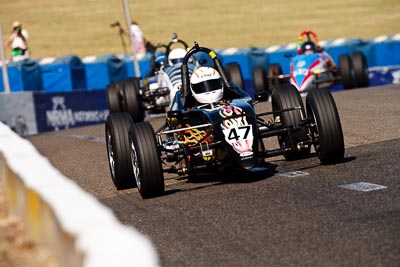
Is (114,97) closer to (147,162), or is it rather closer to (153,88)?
(153,88)

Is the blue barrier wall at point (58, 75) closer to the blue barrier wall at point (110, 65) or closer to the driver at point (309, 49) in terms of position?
A: the blue barrier wall at point (110, 65)

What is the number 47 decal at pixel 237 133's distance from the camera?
401 inches

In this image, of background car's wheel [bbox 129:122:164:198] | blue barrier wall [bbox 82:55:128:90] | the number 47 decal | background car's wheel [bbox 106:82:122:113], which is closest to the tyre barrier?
background car's wheel [bbox 129:122:164:198]

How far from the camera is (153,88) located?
70.7 ft

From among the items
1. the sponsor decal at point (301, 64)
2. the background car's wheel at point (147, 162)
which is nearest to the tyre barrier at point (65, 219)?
the background car's wheel at point (147, 162)

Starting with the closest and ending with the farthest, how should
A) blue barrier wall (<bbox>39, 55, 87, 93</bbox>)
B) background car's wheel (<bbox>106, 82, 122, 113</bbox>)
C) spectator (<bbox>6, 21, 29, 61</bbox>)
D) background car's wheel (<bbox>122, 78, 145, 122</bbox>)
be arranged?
1. background car's wheel (<bbox>122, 78, 145, 122</bbox>)
2. background car's wheel (<bbox>106, 82, 122, 113</bbox>)
3. blue barrier wall (<bbox>39, 55, 87, 93</bbox>)
4. spectator (<bbox>6, 21, 29, 61</bbox>)

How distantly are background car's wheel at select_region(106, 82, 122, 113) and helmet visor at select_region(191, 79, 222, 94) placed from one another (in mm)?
10574

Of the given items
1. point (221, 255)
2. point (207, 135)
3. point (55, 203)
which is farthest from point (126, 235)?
point (207, 135)

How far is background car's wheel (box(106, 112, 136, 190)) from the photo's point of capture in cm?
1084

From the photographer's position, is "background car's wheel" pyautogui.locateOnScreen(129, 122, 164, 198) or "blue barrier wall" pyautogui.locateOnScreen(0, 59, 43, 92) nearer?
"background car's wheel" pyautogui.locateOnScreen(129, 122, 164, 198)

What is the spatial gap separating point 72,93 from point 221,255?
1902cm

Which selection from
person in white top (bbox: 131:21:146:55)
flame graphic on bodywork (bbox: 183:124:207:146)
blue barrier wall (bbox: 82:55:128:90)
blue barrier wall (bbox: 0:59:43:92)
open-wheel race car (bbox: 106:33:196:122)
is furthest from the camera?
person in white top (bbox: 131:21:146:55)

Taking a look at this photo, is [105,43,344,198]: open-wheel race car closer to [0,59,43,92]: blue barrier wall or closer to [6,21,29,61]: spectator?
[0,59,43,92]: blue barrier wall

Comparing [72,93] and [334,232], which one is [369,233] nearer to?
[334,232]
